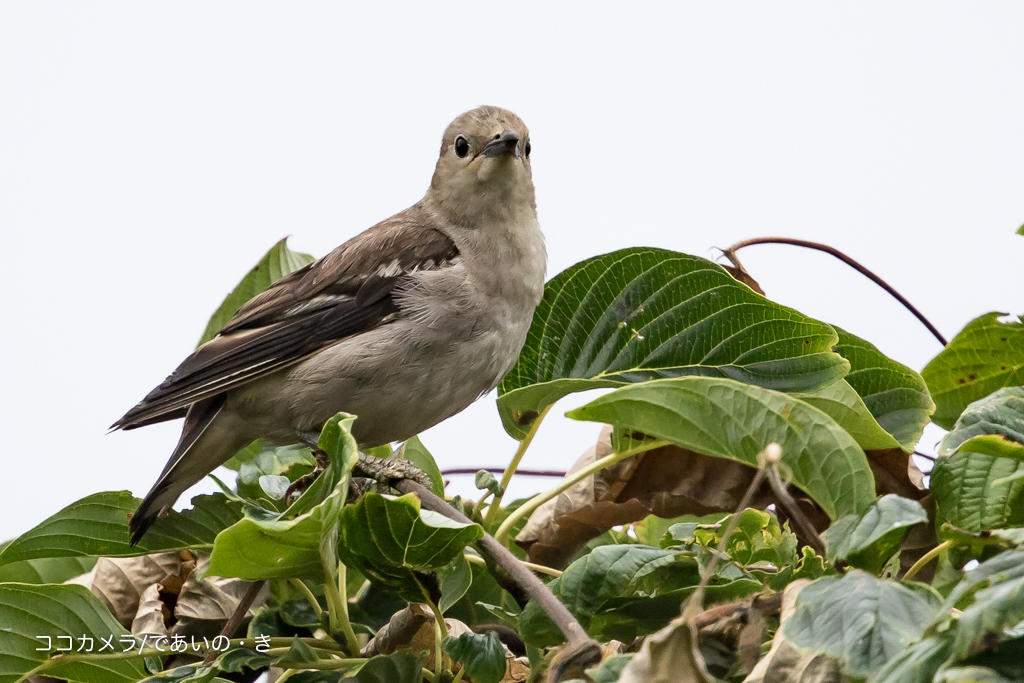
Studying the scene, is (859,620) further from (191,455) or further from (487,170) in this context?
(487,170)

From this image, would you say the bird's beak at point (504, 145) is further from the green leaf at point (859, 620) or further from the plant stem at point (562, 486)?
the green leaf at point (859, 620)

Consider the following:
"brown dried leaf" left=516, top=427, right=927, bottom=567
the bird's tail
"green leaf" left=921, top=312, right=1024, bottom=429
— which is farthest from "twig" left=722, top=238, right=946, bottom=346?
the bird's tail

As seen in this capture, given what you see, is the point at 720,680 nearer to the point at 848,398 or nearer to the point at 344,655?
the point at 848,398

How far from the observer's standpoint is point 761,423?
6.16ft

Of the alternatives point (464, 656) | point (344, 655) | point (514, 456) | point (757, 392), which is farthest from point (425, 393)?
point (757, 392)

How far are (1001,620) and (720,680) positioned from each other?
2.00 feet

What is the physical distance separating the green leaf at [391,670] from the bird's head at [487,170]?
7.61ft

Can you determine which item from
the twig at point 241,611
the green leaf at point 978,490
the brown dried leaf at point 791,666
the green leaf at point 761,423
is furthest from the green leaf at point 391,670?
the green leaf at point 978,490

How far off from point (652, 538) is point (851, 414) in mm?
870

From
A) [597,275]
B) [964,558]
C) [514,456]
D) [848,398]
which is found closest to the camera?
[964,558]

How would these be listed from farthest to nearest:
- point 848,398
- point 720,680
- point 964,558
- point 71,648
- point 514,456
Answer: point 514,456 → point 71,648 → point 848,398 → point 964,558 → point 720,680

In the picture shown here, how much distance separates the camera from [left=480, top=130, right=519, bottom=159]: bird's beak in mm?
3945

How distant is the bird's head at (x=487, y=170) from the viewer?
4059mm

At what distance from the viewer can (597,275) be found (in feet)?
9.20
